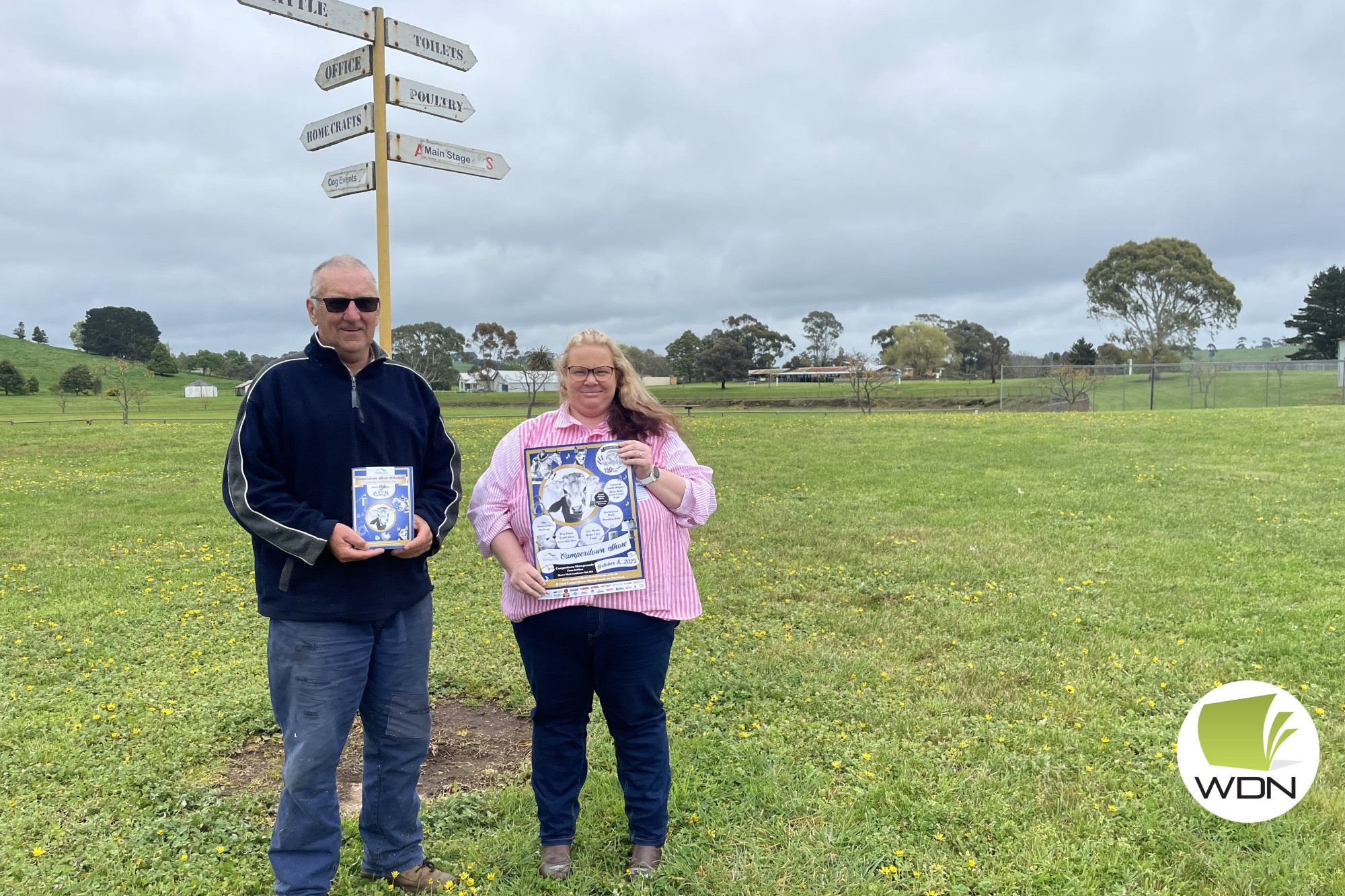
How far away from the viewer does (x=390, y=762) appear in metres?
2.97

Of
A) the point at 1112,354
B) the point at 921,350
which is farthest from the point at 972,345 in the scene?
the point at 1112,354

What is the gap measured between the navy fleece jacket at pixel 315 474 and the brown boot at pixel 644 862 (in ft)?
4.40

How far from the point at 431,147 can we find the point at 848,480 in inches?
361

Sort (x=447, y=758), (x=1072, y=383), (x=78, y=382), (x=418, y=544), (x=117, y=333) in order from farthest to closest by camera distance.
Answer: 1. (x=117, y=333)
2. (x=78, y=382)
3. (x=1072, y=383)
4. (x=447, y=758)
5. (x=418, y=544)

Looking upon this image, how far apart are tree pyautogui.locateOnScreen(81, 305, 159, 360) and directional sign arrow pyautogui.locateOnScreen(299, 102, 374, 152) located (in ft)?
366

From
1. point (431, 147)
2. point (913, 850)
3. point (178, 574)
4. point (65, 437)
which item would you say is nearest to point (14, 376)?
point (65, 437)

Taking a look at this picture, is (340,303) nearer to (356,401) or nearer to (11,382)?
(356,401)

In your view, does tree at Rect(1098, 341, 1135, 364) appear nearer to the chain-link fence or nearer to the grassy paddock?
the chain-link fence

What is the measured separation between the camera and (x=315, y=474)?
8.81 feet

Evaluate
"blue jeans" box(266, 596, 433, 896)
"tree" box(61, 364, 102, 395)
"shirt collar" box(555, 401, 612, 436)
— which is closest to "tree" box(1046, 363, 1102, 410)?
"shirt collar" box(555, 401, 612, 436)

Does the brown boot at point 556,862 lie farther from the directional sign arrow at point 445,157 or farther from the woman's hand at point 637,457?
the directional sign arrow at point 445,157

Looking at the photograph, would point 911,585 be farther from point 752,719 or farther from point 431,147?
point 431,147

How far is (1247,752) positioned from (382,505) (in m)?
3.98

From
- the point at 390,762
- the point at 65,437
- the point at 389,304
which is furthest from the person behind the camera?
the point at 65,437
